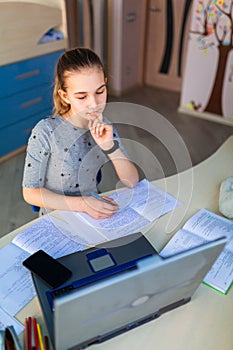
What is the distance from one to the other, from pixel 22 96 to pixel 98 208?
2.00 m

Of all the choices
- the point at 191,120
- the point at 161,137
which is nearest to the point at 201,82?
the point at 191,120

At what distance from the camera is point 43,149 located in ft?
4.03

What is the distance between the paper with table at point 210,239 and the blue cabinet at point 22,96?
73.2 inches

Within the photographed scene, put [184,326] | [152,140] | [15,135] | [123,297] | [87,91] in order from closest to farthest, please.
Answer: [123,297]
[184,326]
[87,91]
[15,135]
[152,140]

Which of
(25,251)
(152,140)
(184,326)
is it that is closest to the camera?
(184,326)

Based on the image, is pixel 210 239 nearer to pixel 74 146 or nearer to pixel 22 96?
pixel 74 146

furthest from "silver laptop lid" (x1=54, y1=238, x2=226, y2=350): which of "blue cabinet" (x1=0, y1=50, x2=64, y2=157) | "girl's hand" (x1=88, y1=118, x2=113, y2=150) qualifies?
"blue cabinet" (x1=0, y1=50, x2=64, y2=157)

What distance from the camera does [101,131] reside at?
1201mm

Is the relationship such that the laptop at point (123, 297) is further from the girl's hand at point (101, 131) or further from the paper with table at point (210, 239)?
the girl's hand at point (101, 131)

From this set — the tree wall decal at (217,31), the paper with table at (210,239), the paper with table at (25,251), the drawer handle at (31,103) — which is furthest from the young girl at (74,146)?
the tree wall decal at (217,31)

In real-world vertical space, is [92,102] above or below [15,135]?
above

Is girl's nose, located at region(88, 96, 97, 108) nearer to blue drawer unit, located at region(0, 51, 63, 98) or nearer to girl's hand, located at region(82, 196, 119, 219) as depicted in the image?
girl's hand, located at region(82, 196, 119, 219)

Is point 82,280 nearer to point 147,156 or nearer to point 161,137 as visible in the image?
point 147,156

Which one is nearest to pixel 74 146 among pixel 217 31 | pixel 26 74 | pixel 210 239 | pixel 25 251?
pixel 25 251
